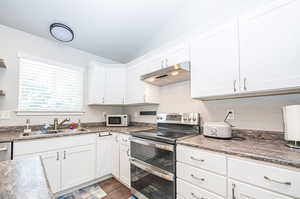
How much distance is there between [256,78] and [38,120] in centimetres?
299

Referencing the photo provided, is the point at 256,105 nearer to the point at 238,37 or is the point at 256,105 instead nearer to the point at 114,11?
the point at 238,37

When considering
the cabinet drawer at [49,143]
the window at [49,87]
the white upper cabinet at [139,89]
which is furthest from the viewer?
the white upper cabinet at [139,89]

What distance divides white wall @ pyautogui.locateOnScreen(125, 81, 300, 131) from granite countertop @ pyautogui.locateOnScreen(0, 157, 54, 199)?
1.79 metres

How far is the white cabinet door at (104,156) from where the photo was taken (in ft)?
7.06

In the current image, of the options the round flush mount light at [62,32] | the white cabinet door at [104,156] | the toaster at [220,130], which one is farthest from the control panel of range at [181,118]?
the round flush mount light at [62,32]

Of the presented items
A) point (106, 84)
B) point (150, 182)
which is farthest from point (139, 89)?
point (150, 182)

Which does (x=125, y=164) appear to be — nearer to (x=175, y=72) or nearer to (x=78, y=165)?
(x=78, y=165)

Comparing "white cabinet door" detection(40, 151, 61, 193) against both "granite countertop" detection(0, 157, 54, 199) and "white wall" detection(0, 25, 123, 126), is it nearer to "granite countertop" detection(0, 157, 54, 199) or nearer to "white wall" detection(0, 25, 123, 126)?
"white wall" detection(0, 25, 123, 126)

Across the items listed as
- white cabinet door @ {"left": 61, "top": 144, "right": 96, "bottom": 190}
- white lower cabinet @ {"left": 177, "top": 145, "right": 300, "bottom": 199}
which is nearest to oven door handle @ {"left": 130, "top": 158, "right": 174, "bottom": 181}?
white lower cabinet @ {"left": 177, "top": 145, "right": 300, "bottom": 199}

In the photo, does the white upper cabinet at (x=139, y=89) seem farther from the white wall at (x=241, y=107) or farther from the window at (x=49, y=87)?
the window at (x=49, y=87)

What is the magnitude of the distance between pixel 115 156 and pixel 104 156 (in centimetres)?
18

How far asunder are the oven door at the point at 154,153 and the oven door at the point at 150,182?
6 centimetres

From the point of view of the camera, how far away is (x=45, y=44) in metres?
2.31

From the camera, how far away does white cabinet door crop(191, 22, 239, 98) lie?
1.34m
